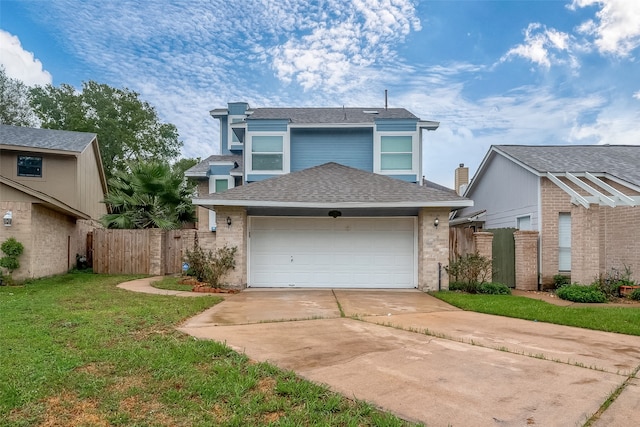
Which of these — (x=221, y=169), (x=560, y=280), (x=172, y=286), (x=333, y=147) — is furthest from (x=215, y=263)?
(x=560, y=280)

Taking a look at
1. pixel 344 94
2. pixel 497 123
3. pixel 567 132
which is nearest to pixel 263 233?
pixel 344 94

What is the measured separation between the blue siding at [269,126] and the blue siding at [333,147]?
0.53 m

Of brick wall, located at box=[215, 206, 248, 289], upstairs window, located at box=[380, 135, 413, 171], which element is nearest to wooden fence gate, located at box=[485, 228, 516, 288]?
upstairs window, located at box=[380, 135, 413, 171]

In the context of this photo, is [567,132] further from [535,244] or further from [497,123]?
[535,244]

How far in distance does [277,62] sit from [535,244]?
11.1 m

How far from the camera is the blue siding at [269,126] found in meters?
13.5

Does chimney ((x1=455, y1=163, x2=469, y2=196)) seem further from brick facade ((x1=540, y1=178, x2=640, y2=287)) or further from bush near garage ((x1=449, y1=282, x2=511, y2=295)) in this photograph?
bush near garage ((x1=449, y1=282, x2=511, y2=295))

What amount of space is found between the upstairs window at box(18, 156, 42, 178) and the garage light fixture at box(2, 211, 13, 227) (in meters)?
5.51

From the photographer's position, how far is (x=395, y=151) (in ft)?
45.1

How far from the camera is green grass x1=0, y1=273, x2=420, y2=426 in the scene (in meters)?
2.82

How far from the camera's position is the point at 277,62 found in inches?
585

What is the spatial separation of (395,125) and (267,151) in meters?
4.68

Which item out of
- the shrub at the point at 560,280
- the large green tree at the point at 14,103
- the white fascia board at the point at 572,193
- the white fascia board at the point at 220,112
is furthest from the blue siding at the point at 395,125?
the large green tree at the point at 14,103

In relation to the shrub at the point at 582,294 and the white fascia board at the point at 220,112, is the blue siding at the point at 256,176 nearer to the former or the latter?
the white fascia board at the point at 220,112
